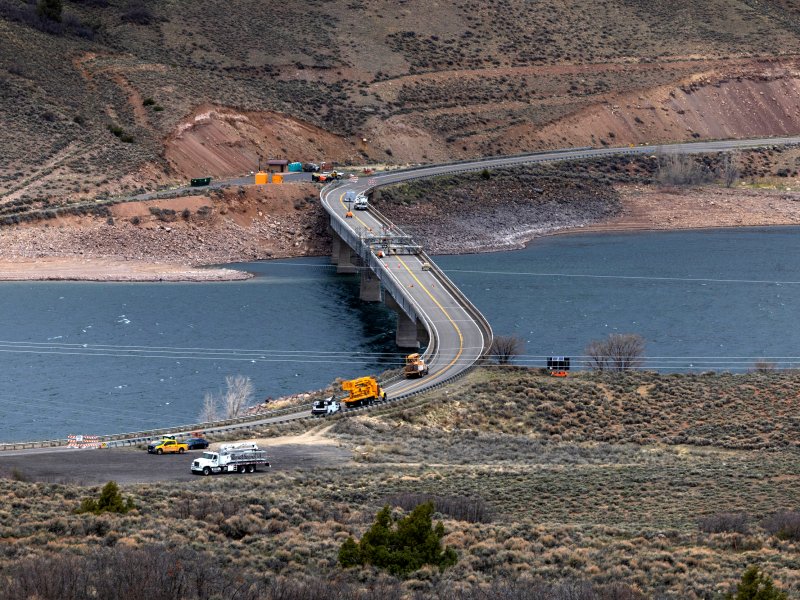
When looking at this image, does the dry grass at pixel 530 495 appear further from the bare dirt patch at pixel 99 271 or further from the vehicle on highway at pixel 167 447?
the bare dirt patch at pixel 99 271

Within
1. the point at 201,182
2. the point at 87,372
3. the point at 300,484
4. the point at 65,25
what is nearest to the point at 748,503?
the point at 300,484

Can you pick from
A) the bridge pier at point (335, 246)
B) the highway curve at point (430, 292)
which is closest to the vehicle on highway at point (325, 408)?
the highway curve at point (430, 292)

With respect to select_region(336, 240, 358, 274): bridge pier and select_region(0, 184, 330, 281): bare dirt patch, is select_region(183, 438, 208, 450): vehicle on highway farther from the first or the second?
select_region(336, 240, 358, 274): bridge pier

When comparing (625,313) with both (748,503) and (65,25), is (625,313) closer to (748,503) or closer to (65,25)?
(748,503)

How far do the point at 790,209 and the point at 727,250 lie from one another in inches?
759

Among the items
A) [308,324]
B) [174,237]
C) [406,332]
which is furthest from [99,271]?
[406,332]

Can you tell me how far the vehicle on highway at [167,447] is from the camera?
46.7m

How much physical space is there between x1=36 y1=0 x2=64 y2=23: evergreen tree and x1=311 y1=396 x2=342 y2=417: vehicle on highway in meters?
78.1

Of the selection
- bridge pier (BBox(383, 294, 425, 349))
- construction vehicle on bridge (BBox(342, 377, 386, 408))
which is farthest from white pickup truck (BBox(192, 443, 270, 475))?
bridge pier (BBox(383, 294, 425, 349))

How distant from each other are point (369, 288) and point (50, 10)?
2022 inches

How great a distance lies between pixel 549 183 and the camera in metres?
117

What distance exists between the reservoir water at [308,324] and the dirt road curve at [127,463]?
373 inches

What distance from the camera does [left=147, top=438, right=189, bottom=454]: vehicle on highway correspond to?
46.7 metres

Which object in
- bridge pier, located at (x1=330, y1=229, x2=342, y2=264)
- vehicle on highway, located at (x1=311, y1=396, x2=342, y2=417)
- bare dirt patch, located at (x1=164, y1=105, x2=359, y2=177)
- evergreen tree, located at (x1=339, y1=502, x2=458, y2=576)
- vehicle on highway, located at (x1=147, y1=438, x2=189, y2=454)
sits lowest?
evergreen tree, located at (x1=339, y1=502, x2=458, y2=576)
